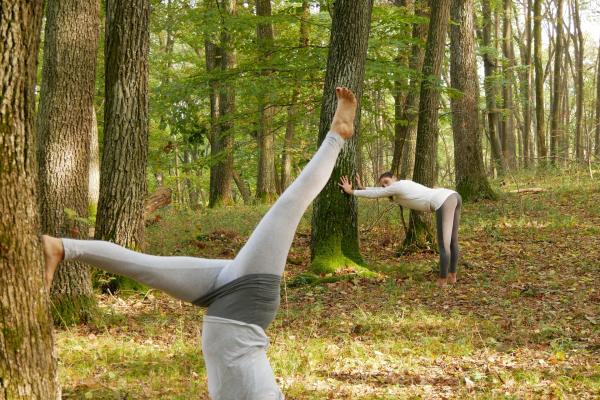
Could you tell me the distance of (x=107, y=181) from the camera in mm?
8484

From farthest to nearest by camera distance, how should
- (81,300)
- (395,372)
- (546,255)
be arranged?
(546,255) < (81,300) < (395,372)

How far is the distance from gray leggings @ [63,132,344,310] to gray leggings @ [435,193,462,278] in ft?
21.3

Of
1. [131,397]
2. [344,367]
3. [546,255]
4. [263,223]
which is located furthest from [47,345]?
[546,255]

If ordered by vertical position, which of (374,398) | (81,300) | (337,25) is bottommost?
(374,398)

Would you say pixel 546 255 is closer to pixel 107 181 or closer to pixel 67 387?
pixel 107 181

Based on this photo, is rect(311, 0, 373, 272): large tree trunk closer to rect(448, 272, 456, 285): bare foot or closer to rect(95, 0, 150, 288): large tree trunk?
rect(448, 272, 456, 285): bare foot

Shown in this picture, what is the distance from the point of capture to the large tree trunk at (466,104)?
1585cm

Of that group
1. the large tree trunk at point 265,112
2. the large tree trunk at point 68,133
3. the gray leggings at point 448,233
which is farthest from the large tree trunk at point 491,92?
the large tree trunk at point 68,133

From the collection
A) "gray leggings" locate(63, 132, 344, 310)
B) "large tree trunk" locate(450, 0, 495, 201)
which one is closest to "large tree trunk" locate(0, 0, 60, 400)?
"gray leggings" locate(63, 132, 344, 310)

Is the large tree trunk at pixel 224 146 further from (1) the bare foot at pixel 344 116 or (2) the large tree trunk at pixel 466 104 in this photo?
(1) the bare foot at pixel 344 116

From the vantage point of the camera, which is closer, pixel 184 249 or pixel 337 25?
pixel 337 25

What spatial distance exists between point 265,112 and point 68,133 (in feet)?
37.7

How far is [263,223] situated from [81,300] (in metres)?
4.82

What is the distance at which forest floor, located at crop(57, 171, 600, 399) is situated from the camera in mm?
5410
